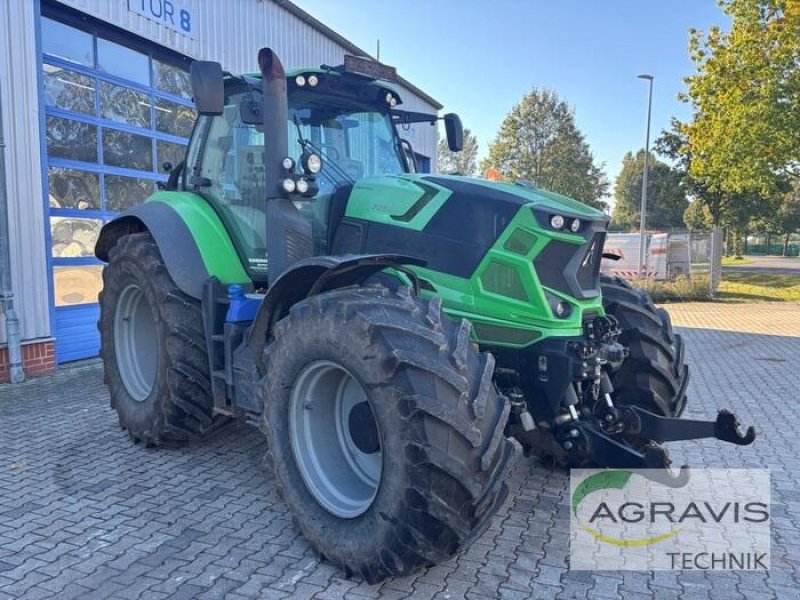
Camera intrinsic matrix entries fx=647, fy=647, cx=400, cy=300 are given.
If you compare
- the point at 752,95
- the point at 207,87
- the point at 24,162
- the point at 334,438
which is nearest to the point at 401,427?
the point at 334,438

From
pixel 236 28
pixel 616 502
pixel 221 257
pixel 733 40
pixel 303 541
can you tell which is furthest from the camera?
pixel 733 40

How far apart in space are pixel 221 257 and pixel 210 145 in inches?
Answer: 36.2

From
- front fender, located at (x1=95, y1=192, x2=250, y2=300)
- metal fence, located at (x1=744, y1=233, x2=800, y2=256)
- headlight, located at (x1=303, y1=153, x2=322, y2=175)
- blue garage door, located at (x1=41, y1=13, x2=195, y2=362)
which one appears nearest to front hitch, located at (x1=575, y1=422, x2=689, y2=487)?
headlight, located at (x1=303, y1=153, x2=322, y2=175)

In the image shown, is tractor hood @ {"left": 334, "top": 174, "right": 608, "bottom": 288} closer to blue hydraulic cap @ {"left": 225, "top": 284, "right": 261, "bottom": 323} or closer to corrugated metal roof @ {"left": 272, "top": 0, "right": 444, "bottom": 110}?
blue hydraulic cap @ {"left": 225, "top": 284, "right": 261, "bottom": 323}

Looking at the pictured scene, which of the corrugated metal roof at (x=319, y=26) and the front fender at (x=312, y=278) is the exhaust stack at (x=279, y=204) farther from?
the corrugated metal roof at (x=319, y=26)

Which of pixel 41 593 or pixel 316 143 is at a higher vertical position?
pixel 316 143

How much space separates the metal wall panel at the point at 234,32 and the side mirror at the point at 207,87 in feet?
12.3

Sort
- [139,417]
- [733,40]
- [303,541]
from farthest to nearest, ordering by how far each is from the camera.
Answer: [733,40] → [139,417] → [303,541]

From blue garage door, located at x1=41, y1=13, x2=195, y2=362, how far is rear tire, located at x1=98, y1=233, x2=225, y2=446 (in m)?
2.81

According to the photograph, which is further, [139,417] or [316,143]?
[139,417]

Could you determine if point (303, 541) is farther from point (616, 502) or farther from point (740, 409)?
point (740, 409)

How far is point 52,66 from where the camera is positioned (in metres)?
7.48

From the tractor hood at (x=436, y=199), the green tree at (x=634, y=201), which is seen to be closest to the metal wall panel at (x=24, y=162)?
the tractor hood at (x=436, y=199)

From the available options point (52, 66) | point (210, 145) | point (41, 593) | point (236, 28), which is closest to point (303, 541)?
point (41, 593)
